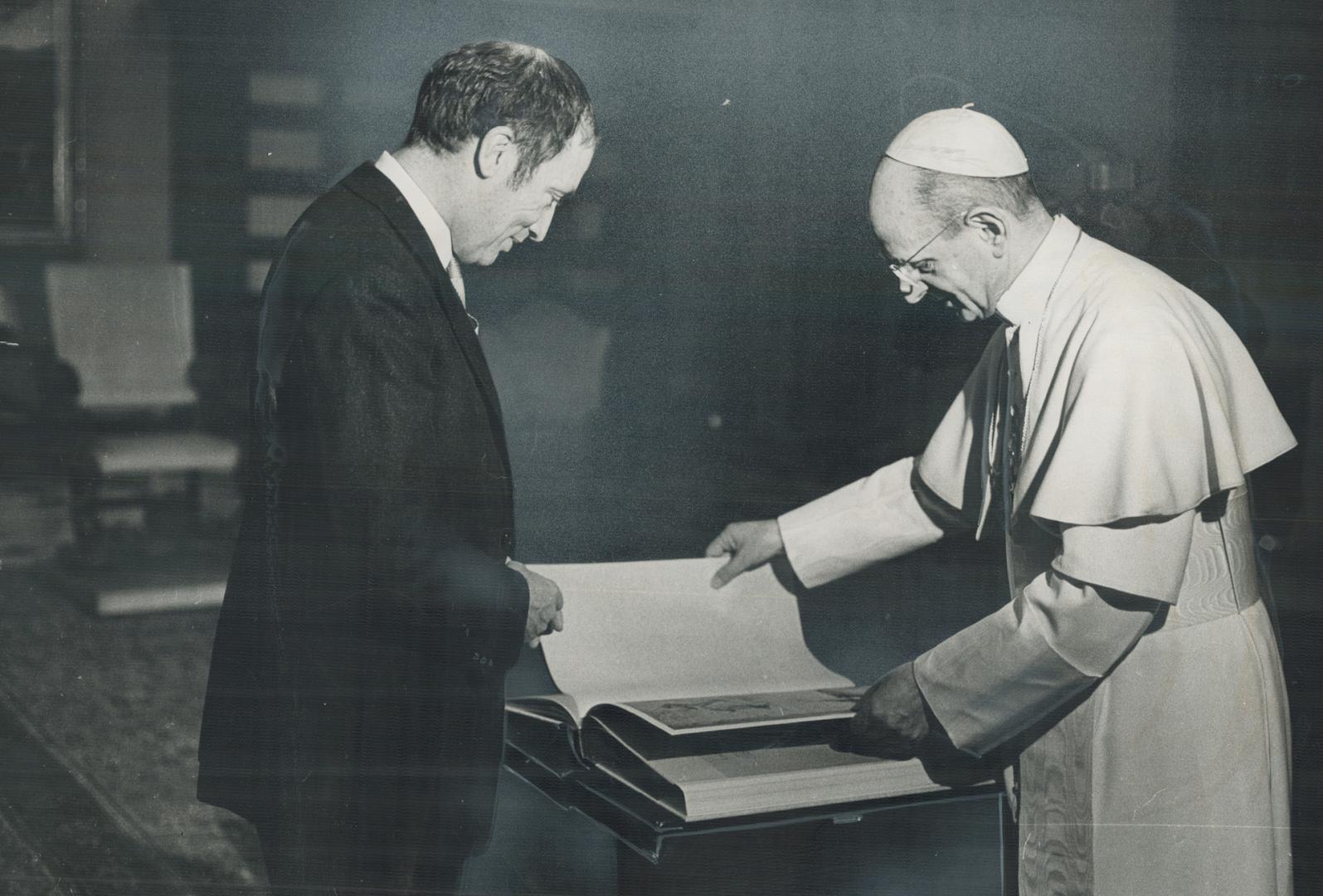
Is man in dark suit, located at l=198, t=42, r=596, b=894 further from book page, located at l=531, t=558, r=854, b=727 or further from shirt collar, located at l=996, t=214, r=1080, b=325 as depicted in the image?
shirt collar, located at l=996, t=214, r=1080, b=325

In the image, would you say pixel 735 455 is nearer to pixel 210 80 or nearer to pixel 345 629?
pixel 345 629

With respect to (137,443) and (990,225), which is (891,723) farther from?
(137,443)

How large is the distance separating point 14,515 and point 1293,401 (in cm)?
194

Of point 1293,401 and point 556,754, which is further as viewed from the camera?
point 1293,401

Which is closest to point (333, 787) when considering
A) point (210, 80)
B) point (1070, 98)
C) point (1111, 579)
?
point (210, 80)

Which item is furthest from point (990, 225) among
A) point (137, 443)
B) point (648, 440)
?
point (137, 443)

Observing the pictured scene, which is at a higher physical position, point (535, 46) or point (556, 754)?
point (535, 46)

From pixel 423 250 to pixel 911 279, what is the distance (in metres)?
0.70

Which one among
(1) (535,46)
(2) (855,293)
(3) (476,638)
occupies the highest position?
(1) (535,46)

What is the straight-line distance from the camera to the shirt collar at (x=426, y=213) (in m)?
1.49

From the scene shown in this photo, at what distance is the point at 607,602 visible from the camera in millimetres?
1572

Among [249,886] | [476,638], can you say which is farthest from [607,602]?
[249,886]

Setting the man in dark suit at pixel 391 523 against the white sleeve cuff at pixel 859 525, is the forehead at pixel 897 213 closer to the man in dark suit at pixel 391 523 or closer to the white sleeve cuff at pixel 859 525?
the white sleeve cuff at pixel 859 525

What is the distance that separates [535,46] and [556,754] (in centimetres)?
101
